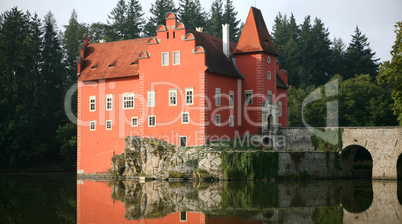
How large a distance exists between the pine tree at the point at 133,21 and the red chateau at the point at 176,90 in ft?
63.5

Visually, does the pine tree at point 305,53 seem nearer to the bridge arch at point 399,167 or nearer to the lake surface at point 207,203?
the bridge arch at point 399,167

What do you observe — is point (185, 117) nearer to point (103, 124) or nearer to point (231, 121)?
point (231, 121)

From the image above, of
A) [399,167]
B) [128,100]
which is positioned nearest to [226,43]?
[128,100]

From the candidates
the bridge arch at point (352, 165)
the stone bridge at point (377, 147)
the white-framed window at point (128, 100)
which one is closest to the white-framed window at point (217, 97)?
the stone bridge at point (377, 147)

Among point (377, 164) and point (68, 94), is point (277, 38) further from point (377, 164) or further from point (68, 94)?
point (377, 164)

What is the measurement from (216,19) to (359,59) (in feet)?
63.8

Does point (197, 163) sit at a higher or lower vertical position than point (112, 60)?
lower

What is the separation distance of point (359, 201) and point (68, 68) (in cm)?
4406

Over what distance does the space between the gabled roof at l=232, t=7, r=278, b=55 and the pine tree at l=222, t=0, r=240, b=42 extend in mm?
29132

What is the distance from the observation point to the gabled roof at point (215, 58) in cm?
4012

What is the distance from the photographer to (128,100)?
43.1 metres

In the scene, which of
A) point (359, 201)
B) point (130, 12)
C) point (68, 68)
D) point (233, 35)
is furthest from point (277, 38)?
point (359, 201)

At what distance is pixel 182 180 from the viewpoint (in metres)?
36.8

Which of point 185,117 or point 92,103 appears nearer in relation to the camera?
point 185,117
